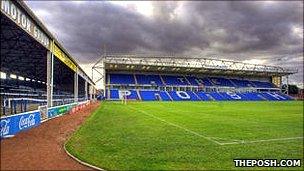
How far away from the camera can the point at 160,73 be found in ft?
328

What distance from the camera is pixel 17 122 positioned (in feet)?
54.2

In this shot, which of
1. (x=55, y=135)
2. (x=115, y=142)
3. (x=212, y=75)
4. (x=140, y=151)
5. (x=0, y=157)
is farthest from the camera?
(x=212, y=75)

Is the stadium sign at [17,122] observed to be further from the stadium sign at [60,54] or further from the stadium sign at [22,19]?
the stadium sign at [60,54]

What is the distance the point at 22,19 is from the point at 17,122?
16.4ft

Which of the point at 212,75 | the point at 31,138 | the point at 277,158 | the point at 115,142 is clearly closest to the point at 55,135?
the point at 31,138

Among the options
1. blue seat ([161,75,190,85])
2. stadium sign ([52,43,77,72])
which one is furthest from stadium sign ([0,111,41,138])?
blue seat ([161,75,190,85])

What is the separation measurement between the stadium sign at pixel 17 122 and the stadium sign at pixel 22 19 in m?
4.35

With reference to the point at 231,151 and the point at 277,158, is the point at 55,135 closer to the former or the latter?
the point at 231,151

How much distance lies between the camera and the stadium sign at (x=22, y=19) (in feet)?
47.3

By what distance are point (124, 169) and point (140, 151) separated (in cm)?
266

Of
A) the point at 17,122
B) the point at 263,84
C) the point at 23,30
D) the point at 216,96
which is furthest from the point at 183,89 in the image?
the point at 17,122

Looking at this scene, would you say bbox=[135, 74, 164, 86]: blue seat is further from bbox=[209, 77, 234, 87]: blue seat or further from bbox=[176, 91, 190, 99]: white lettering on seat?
bbox=[209, 77, 234, 87]: blue seat

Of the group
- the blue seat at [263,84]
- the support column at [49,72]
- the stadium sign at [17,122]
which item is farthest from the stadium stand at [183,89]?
the stadium sign at [17,122]

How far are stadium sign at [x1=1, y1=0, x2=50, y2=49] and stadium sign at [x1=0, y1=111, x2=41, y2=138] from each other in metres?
4.35
